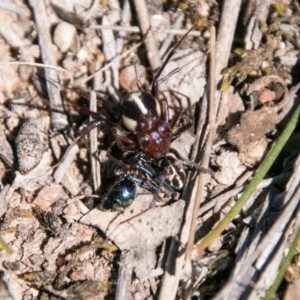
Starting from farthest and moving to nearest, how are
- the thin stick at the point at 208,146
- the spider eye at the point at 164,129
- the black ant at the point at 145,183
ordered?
the spider eye at the point at 164,129 → the black ant at the point at 145,183 → the thin stick at the point at 208,146

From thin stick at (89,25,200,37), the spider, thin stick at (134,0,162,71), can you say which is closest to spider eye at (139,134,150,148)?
the spider

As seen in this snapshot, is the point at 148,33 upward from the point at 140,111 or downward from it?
upward

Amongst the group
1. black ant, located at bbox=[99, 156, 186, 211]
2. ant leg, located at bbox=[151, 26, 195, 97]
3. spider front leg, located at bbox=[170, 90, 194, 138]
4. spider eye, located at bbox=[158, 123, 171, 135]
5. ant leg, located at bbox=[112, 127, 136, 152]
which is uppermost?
ant leg, located at bbox=[151, 26, 195, 97]

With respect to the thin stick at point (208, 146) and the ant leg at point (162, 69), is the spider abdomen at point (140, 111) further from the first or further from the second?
the thin stick at point (208, 146)

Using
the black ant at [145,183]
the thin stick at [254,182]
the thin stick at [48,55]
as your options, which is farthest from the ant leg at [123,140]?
the thin stick at [254,182]

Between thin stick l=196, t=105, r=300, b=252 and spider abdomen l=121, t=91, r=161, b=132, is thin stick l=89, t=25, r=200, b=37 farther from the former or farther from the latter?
thin stick l=196, t=105, r=300, b=252

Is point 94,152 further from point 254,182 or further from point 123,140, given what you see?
point 254,182

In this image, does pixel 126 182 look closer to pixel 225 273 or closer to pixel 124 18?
pixel 225 273

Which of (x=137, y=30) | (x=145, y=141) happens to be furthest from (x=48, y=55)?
(x=145, y=141)

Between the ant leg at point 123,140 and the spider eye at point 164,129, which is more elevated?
the spider eye at point 164,129
